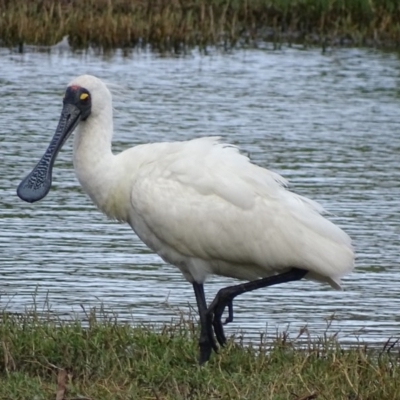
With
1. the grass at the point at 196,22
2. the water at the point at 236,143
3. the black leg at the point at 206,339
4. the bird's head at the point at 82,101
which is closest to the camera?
the black leg at the point at 206,339

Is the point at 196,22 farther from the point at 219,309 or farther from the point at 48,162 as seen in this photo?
the point at 219,309

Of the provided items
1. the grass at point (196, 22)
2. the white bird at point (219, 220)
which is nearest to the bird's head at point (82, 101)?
the white bird at point (219, 220)

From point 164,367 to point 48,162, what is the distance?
181 cm

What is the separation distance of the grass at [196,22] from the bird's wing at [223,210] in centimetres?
1826

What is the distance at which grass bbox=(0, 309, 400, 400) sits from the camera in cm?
611

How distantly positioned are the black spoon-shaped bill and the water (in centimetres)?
37

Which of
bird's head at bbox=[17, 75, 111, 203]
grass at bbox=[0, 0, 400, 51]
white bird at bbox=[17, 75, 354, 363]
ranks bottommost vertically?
grass at bbox=[0, 0, 400, 51]

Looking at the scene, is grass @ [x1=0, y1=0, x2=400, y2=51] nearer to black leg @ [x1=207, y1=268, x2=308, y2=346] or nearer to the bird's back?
the bird's back

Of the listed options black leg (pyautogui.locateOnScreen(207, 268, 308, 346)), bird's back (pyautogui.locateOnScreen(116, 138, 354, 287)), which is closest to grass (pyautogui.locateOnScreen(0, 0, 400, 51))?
bird's back (pyautogui.locateOnScreen(116, 138, 354, 287))

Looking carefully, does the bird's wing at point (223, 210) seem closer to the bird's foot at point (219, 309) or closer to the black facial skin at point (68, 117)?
the bird's foot at point (219, 309)

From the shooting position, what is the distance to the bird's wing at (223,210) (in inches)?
281

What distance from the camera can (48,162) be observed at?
311 inches

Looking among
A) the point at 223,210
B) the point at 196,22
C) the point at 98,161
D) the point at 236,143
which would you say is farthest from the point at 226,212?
the point at 196,22

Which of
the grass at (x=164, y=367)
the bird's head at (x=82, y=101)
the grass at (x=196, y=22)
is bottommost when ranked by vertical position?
the grass at (x=196, y=22)
